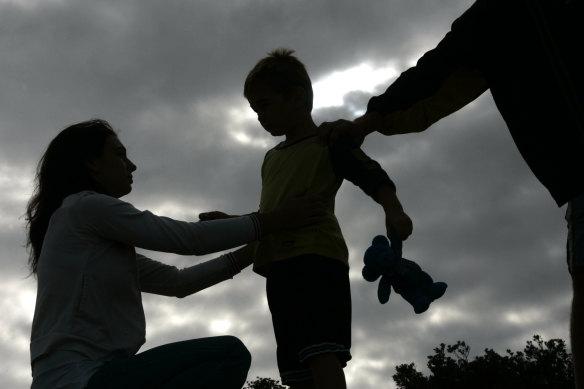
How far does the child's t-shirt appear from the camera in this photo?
3.43m

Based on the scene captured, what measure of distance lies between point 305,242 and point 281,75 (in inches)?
45.5

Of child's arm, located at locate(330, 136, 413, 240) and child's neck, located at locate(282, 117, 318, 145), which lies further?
child's neck, located at locate(282, 117, 318, 145)

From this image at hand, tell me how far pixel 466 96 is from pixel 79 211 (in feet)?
7.15

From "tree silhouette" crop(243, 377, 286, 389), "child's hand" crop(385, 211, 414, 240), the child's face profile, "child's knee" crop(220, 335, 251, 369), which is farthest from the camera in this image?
"tree silhouette" crop(243, 377, 286, 389)

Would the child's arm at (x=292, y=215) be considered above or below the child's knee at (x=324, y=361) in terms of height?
above

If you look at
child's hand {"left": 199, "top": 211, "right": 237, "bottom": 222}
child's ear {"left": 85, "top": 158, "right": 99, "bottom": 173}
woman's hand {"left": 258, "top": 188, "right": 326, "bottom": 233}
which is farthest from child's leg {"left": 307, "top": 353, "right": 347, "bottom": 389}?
child's ear {"left": 85, "top": 158, "right": 99, "bottom": 173}

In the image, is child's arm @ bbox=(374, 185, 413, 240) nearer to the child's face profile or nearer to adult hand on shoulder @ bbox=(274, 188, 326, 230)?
adult hand on shoulder @ bbox=(274, 188, 326, 230)

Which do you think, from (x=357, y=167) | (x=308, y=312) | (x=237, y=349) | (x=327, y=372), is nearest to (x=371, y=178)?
(x=357, y=167)

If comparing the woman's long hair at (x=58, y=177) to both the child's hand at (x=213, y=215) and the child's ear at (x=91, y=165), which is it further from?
the child's hand at (x=213, y=215)

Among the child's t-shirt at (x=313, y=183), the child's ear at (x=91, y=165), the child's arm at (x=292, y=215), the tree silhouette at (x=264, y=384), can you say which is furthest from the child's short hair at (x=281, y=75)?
the tree silhouette at (x=264, y=384)

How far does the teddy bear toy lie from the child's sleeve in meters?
0.29

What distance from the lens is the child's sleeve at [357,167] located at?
10.8 feet

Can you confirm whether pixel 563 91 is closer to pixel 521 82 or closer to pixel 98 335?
pixel 521 82

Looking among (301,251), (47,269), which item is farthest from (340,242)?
(47,269)
